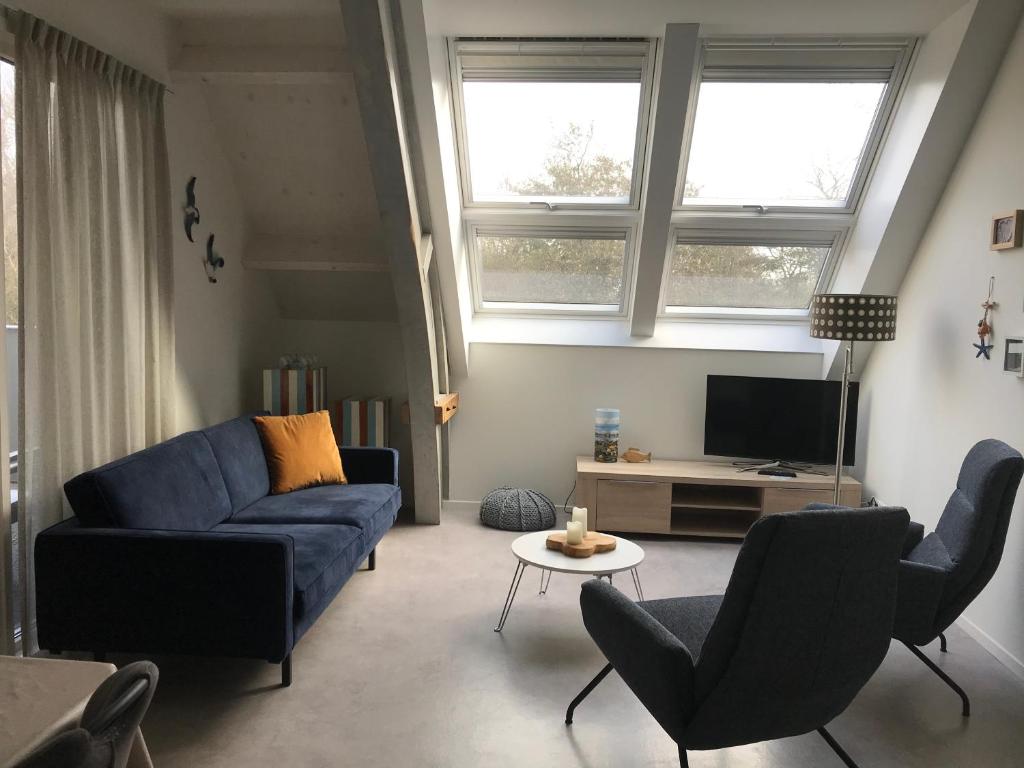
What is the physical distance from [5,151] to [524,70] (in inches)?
97.5

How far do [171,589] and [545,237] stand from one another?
312cm

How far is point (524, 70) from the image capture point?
436cm

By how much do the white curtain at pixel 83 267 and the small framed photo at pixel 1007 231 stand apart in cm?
367

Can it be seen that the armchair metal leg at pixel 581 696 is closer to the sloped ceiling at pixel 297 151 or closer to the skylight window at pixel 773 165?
the sloped ceiling at pixel 297 151

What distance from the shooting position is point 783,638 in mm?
2133

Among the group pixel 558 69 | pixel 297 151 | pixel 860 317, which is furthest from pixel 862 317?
pixel 297 151

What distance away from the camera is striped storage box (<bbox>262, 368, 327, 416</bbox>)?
16.4 feet

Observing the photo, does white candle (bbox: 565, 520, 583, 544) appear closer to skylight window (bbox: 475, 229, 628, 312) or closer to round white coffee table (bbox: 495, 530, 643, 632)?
round white coffee table (bbox: 495, 530, 643, 632)

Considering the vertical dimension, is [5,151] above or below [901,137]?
below

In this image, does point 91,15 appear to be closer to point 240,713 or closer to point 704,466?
point 240,713

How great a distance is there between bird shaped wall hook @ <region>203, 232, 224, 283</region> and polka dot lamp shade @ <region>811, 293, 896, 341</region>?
3.29 metres

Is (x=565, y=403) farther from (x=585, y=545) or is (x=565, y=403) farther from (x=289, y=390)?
(x=585, y=545)

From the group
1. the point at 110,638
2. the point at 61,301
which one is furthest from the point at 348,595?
the point at 61,301

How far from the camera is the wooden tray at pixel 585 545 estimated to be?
355cm
